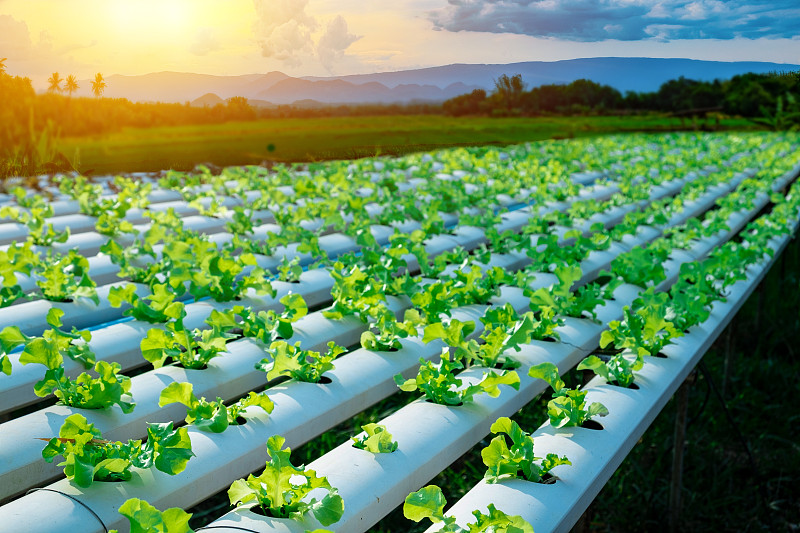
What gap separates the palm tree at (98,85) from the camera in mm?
2464

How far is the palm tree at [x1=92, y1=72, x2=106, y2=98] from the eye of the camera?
8.09ft

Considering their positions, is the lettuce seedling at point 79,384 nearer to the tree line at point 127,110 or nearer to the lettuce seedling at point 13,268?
the lettuce seedling at point 13,268

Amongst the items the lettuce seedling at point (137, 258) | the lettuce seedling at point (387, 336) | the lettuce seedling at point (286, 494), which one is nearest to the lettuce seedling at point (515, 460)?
the lettuce seedling at point (286, 494)

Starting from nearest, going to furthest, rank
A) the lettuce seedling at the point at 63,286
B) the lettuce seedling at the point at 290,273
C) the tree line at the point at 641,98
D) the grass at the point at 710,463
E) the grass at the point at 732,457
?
the lettuce seedling at the point at 63,286 < the lettuce seedling at the point at 290,273 < the grass at the point at 710,463 < the grass at the point at 732,457 < the tree line at the point at 641,98

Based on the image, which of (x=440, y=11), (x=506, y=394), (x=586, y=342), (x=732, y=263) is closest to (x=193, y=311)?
(x=506, y=394)

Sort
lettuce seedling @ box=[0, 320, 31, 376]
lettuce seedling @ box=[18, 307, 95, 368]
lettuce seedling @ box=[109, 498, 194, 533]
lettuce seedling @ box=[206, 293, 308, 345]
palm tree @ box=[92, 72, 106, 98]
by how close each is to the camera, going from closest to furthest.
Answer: lettuce seedling @ box=[109, 498, 194, 533]
lettuce seedling @ box=[18, 307, 95, 368]
lettuce seedling @ box=[0, 320, 31, 376]
lettuce seedling @ box=[206, 293, 308, 345]
palm tree @ box=[92, 72, 106, 98]

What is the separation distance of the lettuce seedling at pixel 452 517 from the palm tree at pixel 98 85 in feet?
6.30

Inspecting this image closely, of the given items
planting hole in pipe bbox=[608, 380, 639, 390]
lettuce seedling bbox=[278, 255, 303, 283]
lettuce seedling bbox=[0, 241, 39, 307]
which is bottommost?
planting hole in pipe bbox=[608, 380, 639, 390]

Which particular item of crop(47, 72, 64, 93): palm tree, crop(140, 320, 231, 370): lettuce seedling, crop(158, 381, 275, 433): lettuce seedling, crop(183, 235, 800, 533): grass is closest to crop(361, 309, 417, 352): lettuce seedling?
crop(140, 320, 231, 370): lettuce seedling

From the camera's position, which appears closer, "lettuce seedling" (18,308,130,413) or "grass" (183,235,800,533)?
"lettuce seedling" (18,308,130,413)

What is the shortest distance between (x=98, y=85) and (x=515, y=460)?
78.0 inches

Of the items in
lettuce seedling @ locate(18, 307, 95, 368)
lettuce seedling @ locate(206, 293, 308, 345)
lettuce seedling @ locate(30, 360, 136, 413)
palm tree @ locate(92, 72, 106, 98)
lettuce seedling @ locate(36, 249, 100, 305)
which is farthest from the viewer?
lettuce seedling @ locate(36, 249, 100, 305)

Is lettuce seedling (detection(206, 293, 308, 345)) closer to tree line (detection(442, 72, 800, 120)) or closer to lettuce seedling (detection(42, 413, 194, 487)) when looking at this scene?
lettuce seedling (detection(42, 413, 194, 487))

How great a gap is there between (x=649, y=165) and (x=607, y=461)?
20.4 feet
